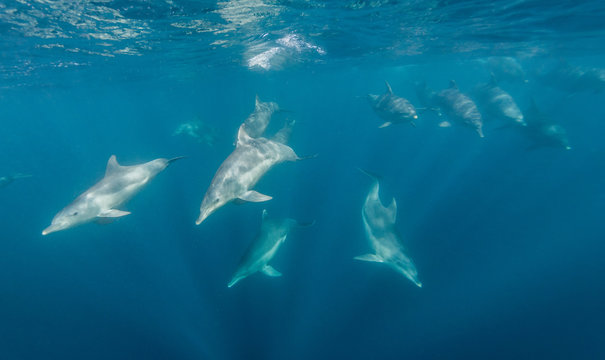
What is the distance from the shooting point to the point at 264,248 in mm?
8695

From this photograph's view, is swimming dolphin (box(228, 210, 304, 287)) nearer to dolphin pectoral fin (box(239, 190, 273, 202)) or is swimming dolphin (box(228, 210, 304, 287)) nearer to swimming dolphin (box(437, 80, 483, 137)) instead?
dolphin pectoral fin (box(239, 190, 273, 202))

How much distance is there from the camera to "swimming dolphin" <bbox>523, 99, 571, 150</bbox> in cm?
1575

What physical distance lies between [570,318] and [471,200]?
25.2 feet

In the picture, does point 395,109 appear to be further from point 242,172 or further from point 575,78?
point 575,78

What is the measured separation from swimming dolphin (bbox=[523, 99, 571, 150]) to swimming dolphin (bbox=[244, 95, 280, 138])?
49.5 feet

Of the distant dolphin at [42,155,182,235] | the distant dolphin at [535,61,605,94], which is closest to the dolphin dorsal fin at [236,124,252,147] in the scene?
the distant dolphin at [42,155,182,235]

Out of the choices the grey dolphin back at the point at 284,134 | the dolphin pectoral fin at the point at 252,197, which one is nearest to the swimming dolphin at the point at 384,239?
the dolphin pectoral fin at the point at 252,197

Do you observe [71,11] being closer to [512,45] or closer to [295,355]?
[295,355]

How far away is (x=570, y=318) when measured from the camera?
9.19m

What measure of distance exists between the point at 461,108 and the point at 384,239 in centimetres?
877

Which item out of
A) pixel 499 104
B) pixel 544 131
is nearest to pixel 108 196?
pixel 499 104

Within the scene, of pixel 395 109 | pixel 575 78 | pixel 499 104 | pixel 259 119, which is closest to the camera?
pixel 395 109

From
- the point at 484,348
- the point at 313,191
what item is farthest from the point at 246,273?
the point at 313,191

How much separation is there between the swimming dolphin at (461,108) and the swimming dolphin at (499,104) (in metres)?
2.58
